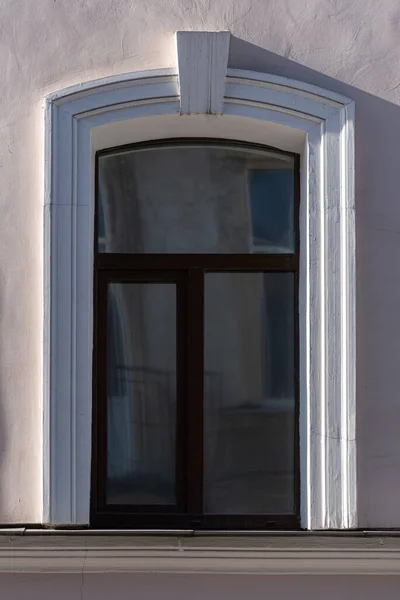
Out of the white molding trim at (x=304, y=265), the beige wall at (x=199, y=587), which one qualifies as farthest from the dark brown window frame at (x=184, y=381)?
the beige wall at (x=199, y=587)

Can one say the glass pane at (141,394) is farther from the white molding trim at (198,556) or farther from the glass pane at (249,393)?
the white molding trim at (198,556)

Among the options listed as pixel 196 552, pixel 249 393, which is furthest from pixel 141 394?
pixel 196 552

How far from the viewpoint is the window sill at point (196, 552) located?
536 cm

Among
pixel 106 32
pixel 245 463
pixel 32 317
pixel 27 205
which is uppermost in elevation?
pixel 106 32

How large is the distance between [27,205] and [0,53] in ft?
2.52

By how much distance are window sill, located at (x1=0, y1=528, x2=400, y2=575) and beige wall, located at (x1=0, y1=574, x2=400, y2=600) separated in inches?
1.8

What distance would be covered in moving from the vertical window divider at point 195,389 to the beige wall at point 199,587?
0.37 metres

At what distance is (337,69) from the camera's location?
18.5ft

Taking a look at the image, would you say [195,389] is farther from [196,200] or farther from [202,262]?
[196,200]

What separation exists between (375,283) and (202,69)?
1321 millimetres

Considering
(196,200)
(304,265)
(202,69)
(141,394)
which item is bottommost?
(141,394)

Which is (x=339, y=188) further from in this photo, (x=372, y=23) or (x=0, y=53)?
(x=0, y=53)

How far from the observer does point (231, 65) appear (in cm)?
564

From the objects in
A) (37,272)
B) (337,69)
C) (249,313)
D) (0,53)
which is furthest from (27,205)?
(337,69)
